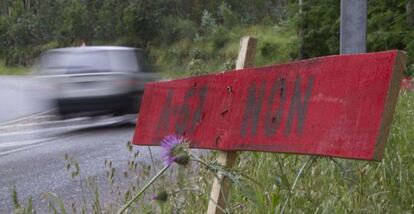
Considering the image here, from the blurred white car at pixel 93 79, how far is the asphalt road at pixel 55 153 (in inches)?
15.5

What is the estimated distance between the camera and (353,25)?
18.8 feet

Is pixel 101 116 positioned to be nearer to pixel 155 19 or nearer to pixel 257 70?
pixel 257 70

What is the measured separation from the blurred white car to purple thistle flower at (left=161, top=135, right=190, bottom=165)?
10.7 meters

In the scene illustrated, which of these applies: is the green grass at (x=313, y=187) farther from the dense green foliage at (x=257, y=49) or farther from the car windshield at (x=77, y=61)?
the car windshield at (x=77, y=61)

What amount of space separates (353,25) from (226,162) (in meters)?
2.89

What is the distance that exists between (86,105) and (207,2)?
149 feet

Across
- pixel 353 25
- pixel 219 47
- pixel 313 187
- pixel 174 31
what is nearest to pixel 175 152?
pixel 313 187

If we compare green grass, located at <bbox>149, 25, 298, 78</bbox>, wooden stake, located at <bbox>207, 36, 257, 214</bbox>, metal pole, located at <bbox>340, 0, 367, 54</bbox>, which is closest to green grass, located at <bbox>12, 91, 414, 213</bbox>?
wooden stake, located at <bbox>207, 36, 257, 214</bbox>

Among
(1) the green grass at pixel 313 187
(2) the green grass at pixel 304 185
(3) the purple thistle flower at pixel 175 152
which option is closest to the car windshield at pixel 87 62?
(2) the green grass at pixel 304 185

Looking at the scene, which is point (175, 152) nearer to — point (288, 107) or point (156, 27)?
Answer: point (288, 107)

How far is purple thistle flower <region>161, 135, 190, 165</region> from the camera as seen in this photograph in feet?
7.84

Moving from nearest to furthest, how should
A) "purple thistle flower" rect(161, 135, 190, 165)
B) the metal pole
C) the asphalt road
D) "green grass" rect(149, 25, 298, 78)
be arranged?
"purple thistle flower" rect(161, 135, 190, 165) → the metal pole → the asphalt road → "green grass" rect(149, 25, 298, 78)

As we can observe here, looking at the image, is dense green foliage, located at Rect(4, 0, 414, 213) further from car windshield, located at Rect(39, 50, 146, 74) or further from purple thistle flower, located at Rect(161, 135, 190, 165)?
car windshield, located at Rect(39, 50, 146, 74)

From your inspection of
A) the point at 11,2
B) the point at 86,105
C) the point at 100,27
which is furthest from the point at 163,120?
the point at 11,2
